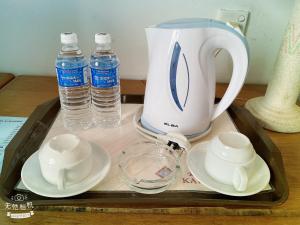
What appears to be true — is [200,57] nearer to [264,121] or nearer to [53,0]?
[264,121]

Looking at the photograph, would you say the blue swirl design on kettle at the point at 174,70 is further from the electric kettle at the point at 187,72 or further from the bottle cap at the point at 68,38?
the bottle cap at the point at 68,38

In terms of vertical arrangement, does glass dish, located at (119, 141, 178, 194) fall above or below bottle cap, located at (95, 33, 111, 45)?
below

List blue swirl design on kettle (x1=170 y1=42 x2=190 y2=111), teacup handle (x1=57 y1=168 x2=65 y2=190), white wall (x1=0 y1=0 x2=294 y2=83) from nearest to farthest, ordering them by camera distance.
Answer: teacup handle (x1=57 y1=168 x2=65 y2=190) → blue swirl design on kettle (x1=170 y1=42 x2=190 y2=111) → white wall (x1=0 y1=0 x2=294 y2=83)

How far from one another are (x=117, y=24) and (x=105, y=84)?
30 centimetres

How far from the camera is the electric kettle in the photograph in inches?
21.5

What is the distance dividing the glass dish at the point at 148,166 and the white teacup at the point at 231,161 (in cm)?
8

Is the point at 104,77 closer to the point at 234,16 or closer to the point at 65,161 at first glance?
the point at 65,161

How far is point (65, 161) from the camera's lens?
18.0 inches

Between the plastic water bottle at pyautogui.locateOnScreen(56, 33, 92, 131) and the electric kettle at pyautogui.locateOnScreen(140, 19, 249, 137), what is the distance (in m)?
0.16

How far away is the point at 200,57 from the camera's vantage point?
563 mm

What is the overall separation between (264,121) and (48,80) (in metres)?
0.69

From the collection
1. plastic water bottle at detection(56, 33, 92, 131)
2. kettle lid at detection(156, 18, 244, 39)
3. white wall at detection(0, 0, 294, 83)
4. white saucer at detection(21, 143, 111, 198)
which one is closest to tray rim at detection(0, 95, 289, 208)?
white saucer at detection(21, 143, 111, 198)

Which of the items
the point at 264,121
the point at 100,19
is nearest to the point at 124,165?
the point at 264,121

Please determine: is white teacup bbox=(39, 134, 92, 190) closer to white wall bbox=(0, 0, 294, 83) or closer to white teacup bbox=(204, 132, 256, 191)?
white teacup bbox=(204, 132, 256, 191)
